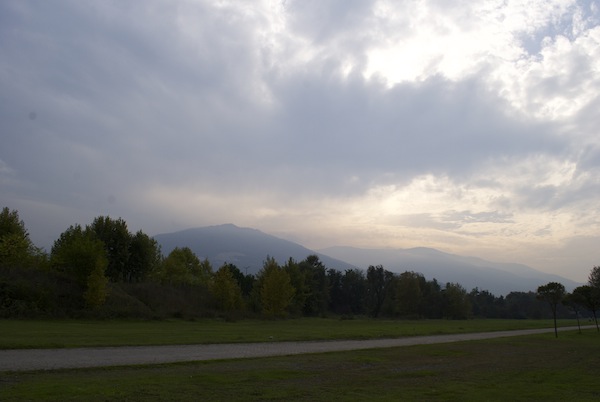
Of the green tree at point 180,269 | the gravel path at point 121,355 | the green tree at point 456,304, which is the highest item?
the green tree at point 180,269

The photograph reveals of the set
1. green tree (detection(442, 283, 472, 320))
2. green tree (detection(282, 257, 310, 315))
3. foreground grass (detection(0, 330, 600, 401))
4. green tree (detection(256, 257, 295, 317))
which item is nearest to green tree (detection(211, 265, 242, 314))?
green tree (detection(256, 257, 295, 317))

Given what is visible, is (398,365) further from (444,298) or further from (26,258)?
(444,298)

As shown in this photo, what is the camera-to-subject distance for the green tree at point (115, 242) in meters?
71.8

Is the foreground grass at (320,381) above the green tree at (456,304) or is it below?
below

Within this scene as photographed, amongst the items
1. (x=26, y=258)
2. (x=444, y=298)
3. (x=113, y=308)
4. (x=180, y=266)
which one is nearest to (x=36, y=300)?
(x=113, y=308)

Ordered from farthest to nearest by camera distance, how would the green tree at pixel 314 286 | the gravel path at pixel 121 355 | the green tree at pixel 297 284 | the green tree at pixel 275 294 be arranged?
1. the green tree at pixel 314 286
2. the green tree at pixel 297 284
3. the green tree at pixel 275 294
4. the gravel path at pixel 121 355

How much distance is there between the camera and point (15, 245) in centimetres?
5538

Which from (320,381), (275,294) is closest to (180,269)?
(275,294)

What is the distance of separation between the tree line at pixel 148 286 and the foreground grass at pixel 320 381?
105 feet

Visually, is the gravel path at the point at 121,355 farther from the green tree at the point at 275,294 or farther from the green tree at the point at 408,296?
the green tree at the point at 408,296

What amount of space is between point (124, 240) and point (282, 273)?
971 inches

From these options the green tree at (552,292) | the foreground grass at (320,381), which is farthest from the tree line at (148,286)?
the foreground grass at (320,381)

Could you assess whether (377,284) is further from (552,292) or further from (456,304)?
(552,292)

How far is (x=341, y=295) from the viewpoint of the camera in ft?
417
